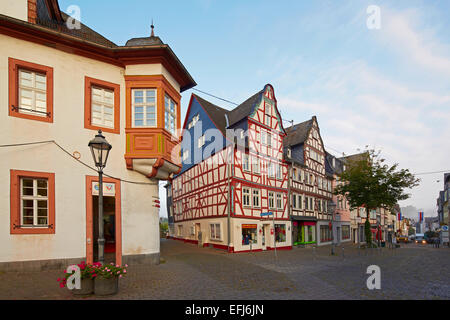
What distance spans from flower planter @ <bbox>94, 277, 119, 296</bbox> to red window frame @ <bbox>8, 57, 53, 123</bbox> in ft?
20.4

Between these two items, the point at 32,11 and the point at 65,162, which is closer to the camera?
the point at 65,162

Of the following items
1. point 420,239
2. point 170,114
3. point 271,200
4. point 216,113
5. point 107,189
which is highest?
point 216,113

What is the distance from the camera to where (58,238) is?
33.5ft

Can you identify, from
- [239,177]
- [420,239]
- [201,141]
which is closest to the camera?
[239,177]

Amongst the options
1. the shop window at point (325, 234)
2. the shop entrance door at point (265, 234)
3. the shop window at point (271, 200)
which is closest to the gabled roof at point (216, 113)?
the shop window at point (271, 200)

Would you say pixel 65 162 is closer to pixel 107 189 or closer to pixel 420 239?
pixel 107 189

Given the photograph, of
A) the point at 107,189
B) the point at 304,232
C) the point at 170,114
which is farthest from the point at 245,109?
the point at 107,189

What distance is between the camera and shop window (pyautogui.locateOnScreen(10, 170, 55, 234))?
31.6 feet

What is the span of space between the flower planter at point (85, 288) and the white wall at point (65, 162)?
377 cm

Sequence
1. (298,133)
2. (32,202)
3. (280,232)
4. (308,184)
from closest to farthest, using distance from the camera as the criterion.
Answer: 1. (32,202)
2. (280,232)
3. (308,184)
4. (298,133)

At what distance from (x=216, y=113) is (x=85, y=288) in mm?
22751

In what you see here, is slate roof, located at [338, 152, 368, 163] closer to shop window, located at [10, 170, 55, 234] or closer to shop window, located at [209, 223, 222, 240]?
shop window, located at [209, 223, 222, 240]

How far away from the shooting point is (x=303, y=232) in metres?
30.3
